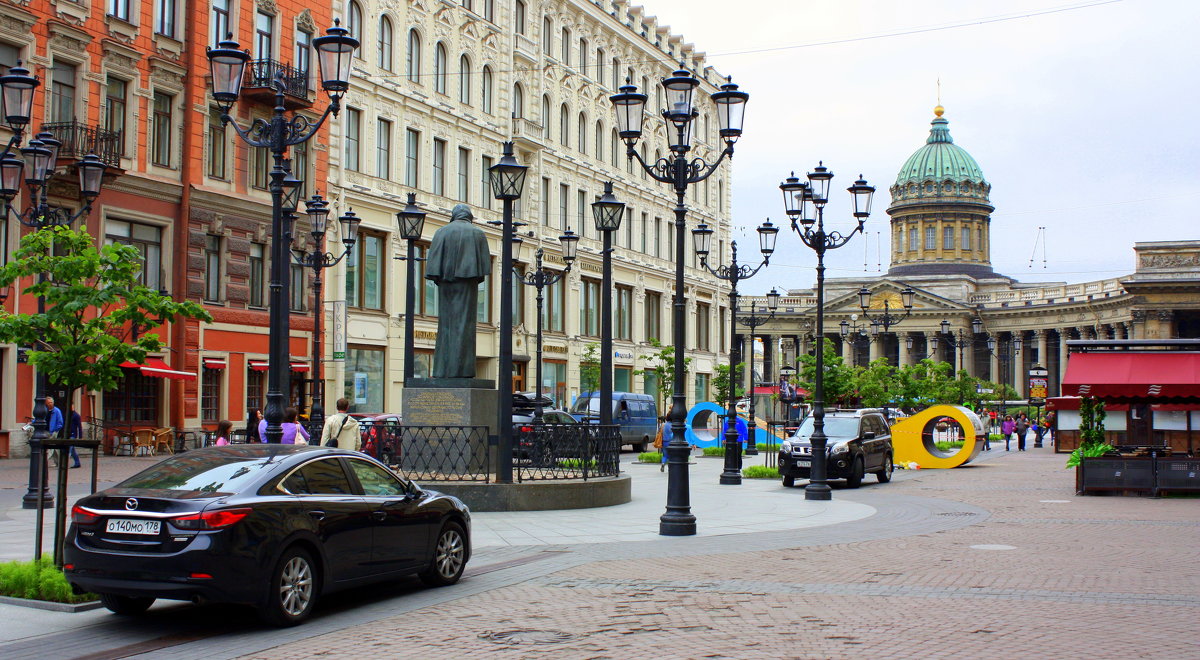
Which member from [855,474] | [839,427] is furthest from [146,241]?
[855,474]

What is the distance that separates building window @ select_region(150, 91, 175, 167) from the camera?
36156mm

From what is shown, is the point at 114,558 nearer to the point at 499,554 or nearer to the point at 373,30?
the point at 499,554

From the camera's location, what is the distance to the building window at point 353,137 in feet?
145

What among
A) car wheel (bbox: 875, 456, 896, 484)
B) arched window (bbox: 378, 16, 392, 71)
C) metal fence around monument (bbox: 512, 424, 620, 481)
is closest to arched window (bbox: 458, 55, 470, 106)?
arched window (bbox: 378, 16, 392, 71)

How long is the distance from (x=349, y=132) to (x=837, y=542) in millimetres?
31805

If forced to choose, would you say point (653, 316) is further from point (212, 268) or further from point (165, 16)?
point (165, 16)

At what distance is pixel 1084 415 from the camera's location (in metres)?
27.8

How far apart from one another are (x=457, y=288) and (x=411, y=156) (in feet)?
94.1

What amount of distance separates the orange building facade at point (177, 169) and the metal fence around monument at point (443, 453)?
1645 cm

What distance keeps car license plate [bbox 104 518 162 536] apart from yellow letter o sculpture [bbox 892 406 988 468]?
3284cm

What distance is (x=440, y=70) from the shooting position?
4919 cm

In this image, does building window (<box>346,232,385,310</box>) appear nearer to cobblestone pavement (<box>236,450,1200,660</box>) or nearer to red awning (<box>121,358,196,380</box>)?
red awning (<box>121,358,196,380</box>)

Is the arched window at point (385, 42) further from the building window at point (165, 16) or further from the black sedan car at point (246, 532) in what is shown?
the black sedan car at point (246, 532)

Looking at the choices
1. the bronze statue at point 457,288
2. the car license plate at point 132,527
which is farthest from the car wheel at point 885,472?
the car license plate at point 132,527
